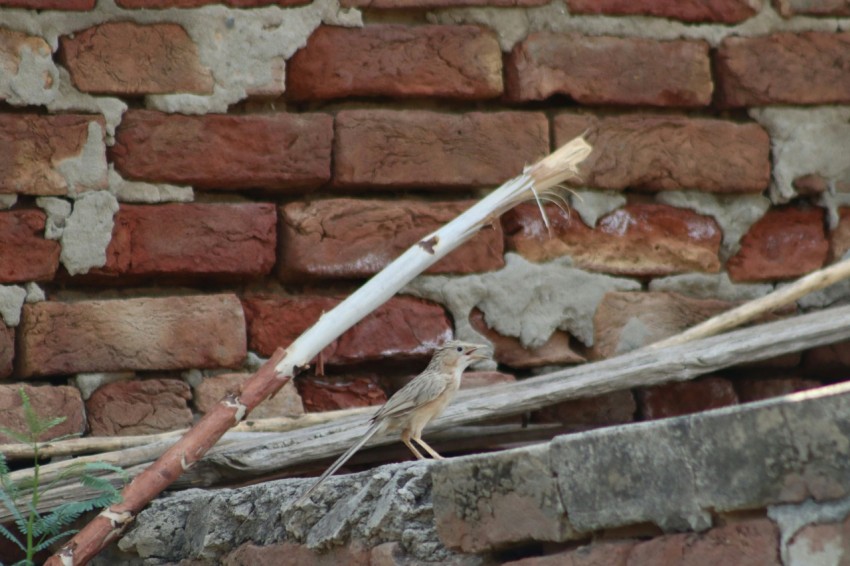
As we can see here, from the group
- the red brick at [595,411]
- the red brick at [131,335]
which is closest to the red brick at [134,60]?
the red brick at [131,335]

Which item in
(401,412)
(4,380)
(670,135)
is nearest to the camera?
(401,412)

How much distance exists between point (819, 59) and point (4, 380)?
6.94 feet

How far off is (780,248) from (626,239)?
0.41m

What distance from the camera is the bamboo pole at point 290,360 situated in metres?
2.61

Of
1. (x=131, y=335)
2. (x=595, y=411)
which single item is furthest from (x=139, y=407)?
(x=595, y=411)

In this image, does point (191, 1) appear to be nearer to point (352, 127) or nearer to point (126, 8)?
point (126, 8)

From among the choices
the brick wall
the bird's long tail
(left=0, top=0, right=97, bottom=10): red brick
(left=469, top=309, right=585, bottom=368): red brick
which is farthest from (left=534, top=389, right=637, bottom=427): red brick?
(left=0, top=0, right=97, bottom=10): red brick

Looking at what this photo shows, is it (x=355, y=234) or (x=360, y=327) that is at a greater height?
(x=355, y=234)

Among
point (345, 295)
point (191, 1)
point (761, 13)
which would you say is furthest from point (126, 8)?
point (761, 13)

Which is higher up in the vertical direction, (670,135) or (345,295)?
(670,135)

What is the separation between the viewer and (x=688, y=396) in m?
3.27

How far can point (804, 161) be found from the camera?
348cm

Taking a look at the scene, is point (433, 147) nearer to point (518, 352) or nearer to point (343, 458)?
point (518, 352)

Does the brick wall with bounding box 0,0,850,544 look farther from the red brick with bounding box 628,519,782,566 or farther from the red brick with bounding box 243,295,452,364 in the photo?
the red brick with bounding box 628,519,782,566
